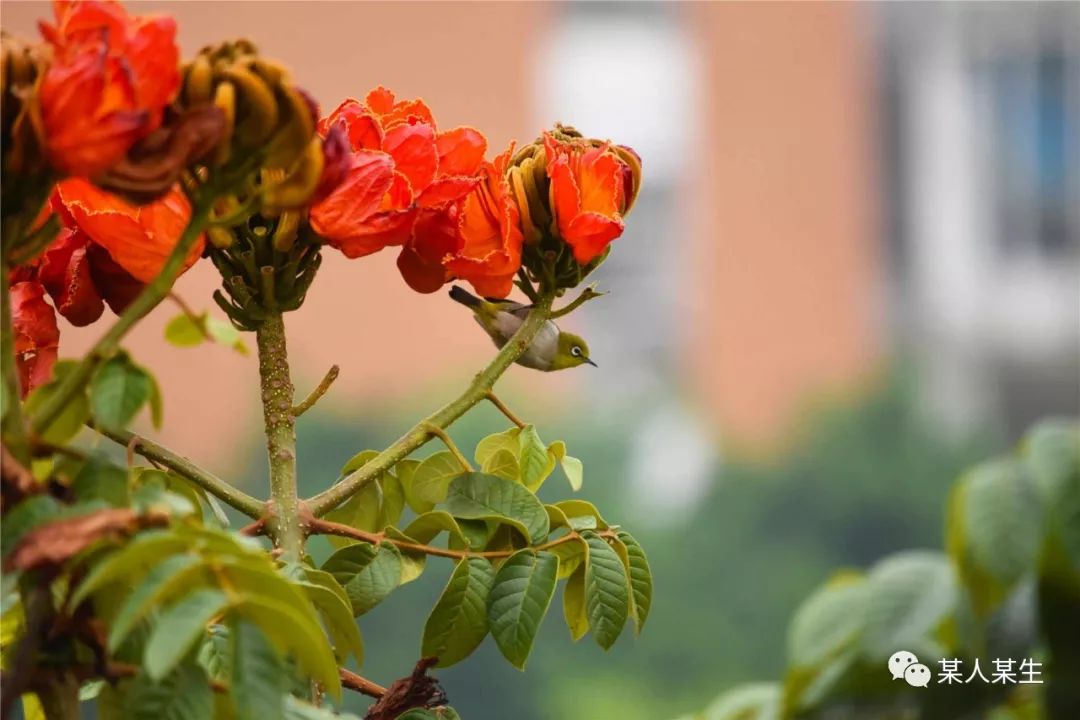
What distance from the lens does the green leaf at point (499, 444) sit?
34cm

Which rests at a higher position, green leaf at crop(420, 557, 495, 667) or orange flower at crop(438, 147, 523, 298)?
orange flower at crop(438, 147, 523, 298)

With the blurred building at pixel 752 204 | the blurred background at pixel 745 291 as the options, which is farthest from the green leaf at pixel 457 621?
the blurred building at pixel 752 204

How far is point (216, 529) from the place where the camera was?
219 millimetres

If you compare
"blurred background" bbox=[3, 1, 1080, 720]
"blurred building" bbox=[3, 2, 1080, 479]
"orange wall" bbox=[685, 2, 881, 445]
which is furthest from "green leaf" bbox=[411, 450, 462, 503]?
"orange wall" bbox=[685, 2, 881, 445]

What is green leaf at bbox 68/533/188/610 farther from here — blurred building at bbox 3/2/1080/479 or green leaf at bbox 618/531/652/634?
blurred building at bbox 3/2/1080/479

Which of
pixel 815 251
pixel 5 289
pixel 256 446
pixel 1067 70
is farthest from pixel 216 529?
pixel 815 251

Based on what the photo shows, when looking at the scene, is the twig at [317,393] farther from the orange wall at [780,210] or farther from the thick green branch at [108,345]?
the orange wall at [780,210]

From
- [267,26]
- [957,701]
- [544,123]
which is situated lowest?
[957,701]

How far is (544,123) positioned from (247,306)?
714 centimetres

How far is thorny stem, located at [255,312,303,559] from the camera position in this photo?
30 cm

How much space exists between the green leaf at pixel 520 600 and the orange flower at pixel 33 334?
0.33 feet

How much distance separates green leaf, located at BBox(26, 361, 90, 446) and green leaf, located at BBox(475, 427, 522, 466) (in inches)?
4.8

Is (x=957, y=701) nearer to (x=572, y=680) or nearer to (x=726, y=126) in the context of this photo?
(x=572, y=680)

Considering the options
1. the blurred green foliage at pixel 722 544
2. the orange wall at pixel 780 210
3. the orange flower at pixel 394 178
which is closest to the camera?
the orange flower at pixel 394 178
